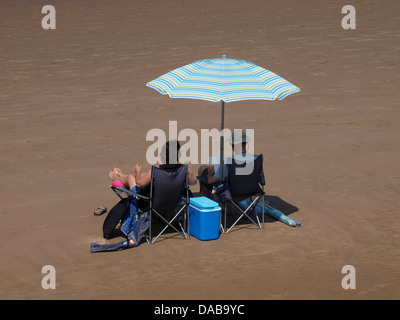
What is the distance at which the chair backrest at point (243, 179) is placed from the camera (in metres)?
8.17

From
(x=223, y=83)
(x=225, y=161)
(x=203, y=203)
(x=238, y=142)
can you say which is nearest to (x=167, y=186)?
(x=203, y=203)

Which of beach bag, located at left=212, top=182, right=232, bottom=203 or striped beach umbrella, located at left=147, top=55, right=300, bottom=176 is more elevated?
striped beach umbrella, located at left=147, top=55, right=300, bottom=176

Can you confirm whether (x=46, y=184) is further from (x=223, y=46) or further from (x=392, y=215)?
(x=223, y=46)

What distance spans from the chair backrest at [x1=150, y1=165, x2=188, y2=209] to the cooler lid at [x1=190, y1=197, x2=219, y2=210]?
9.6 inches

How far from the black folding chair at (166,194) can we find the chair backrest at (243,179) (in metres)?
0.51

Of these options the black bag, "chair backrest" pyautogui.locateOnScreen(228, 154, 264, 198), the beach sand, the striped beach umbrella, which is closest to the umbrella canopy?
the striped beach umbrella

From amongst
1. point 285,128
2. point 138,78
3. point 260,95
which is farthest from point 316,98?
point 260,95

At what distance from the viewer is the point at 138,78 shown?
1623 cm

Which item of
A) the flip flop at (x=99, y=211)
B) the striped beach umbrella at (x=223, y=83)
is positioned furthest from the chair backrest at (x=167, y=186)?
the flip flop at (x=99, y=211)

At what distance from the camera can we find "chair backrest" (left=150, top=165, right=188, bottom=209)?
25.6 feet

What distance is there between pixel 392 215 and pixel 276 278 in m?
2.27

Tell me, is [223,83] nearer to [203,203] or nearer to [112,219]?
[203,203]

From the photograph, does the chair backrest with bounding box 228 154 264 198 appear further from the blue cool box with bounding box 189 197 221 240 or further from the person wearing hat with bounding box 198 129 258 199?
the blue cool box with bounding box 189 197 221 240

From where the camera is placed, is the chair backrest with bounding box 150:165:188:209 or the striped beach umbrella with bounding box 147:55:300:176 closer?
the chair backrest with bounding box 150:165:188:209
